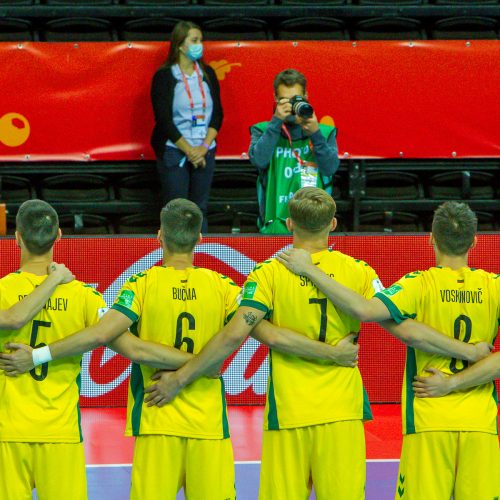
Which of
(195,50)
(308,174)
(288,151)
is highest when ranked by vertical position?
(195,50)

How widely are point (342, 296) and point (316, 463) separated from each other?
792 millimetres

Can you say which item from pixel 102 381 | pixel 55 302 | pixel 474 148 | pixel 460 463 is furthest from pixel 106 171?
pixel 460 463

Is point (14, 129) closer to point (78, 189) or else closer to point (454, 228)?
point (78, 189)

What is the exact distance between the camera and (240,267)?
8500mm

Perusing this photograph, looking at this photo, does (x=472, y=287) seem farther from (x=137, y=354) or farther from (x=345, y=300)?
(x=137, y=354)

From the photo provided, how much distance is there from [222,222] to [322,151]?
299 centimetres

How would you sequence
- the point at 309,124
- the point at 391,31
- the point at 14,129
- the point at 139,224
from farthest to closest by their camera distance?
the point at 391,31
the point at 139,224
the point at 14,129
the point at 309,124

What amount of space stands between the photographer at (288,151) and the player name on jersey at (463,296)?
121 inches

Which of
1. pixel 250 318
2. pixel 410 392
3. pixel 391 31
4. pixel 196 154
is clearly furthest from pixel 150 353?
pixel 391 31

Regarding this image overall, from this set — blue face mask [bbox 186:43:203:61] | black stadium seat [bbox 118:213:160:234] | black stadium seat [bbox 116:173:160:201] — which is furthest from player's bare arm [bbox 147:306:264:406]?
black stadium seat [bbox 116:173:160:201]

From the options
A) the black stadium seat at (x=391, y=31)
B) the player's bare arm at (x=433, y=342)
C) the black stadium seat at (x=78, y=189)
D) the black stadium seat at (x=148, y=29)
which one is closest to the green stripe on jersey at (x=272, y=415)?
the player's bare arm at (x=433, y=342)

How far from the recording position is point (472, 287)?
16.0 ft

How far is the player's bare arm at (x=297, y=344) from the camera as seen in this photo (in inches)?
193

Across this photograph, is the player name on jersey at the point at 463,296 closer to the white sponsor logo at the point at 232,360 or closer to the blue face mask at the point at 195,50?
the white sponsor logo at the point at 232,360
